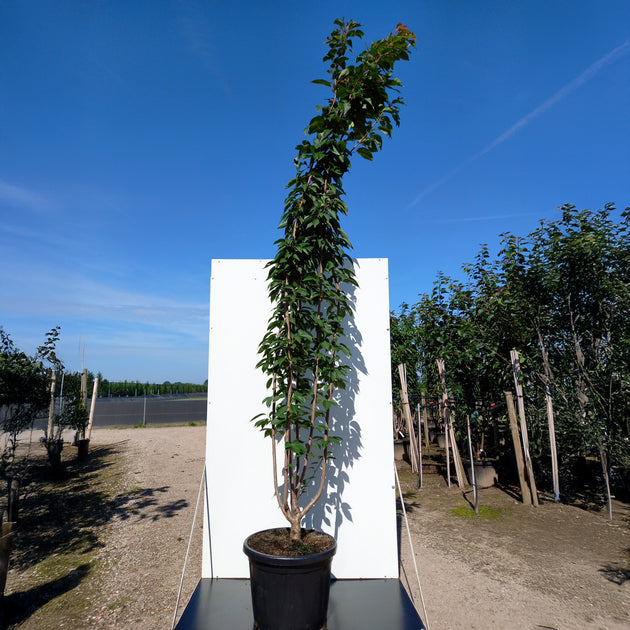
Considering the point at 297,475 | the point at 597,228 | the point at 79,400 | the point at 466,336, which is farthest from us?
the point at 79,400

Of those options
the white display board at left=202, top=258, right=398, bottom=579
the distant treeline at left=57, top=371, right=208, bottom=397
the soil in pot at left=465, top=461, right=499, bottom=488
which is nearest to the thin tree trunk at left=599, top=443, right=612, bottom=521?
the soil in pot at left=465, top=461, right=499, bottom=488

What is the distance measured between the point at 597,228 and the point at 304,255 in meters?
5.09

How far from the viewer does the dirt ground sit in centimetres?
322

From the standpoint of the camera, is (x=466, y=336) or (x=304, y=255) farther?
(x=466, y=336)

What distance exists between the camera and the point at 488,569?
13.2 ft

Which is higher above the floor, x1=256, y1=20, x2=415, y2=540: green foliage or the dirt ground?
x1=256, y1=20, x2=415, y2=540: green foliage

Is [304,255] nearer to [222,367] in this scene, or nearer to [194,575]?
[222,367]

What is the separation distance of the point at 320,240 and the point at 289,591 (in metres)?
2.34

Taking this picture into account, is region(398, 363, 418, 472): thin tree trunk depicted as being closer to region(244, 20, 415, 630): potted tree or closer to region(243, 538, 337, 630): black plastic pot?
region(244, 20, 415, 630): potted tree

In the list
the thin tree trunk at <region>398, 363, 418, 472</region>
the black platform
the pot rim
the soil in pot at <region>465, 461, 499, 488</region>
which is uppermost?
the thin tree trunk at <region>398, 363, 418, 472</region>

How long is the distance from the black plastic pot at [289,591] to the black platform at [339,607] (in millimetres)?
206

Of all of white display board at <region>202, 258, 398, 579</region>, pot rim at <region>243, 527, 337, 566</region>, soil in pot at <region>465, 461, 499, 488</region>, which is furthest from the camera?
soil in pot at <region>465, 461, 499, 488</region>

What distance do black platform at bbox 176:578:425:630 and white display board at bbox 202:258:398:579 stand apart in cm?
15

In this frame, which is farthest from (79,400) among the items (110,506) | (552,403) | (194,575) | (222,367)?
(552,403)
